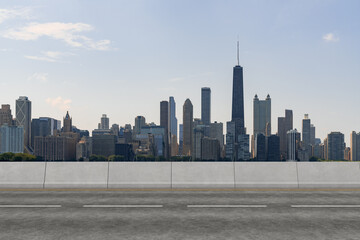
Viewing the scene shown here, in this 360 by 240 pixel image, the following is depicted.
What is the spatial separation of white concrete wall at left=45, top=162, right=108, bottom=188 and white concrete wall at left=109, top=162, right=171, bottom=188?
39 centimetres

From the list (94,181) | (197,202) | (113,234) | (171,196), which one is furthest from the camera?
(94,181)

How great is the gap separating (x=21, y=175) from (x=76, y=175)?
216 centimetres

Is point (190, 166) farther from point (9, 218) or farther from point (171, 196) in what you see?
point (9, 218)

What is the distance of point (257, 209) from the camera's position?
11.0 metres

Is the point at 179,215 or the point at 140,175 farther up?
the point at 140,175

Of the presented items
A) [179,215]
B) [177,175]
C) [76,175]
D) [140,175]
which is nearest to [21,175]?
[76,175]

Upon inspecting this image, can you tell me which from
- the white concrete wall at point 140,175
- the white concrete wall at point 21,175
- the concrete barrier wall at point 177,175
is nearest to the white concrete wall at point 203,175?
the concrete barrier wall at point 177,175

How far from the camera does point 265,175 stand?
15914 millimetres

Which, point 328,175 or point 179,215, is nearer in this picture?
point 179,215

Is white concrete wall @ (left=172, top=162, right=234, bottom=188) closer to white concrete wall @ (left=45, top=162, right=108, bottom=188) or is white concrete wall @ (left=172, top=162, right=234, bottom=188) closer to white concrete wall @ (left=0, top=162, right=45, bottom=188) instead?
white concrete wall @ (left=45, top=162, right=108, bottom=188)

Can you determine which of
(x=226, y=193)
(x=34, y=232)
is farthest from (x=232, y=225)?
(x=226, y=193)

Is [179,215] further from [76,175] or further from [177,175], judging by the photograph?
[76,175]

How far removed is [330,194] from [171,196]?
5.51 meters

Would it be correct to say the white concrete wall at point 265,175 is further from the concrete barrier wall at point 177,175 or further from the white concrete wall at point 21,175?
the white concrete wall at point 21,175
